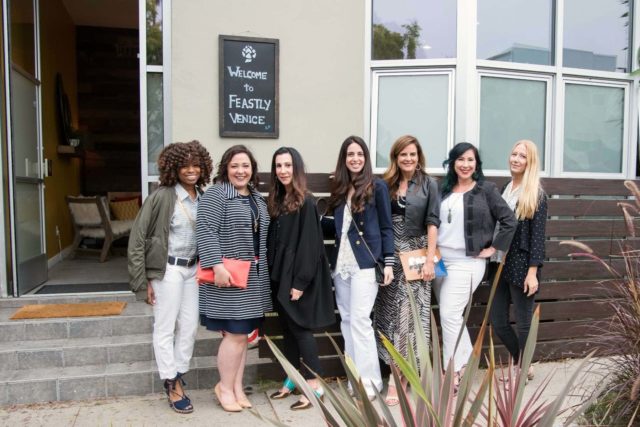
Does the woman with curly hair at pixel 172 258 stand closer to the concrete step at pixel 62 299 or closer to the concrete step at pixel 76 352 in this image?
the concrete step at pixel 76 352

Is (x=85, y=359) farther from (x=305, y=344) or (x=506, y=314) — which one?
(x=506, y=314)

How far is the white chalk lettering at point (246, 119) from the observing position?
474 centimetres

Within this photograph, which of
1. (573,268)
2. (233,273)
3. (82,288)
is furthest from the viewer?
(82,288)

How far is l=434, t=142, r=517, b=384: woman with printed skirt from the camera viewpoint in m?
3.74

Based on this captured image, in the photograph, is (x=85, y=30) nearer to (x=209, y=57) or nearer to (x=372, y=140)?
(x=209, y=57)

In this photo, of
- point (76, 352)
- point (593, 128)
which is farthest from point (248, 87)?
point (593, 128)

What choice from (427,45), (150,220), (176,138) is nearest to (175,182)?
(150,220)

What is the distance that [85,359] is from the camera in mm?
4078

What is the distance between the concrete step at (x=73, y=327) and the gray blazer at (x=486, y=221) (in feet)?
8.72

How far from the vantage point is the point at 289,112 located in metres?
4.91

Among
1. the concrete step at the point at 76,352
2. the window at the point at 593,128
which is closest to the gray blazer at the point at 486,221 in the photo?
the window at the point at 593,128

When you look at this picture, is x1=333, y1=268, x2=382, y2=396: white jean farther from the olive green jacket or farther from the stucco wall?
the stucco wall

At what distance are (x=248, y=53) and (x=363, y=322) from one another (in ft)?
8.50

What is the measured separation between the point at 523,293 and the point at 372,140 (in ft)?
6.68
